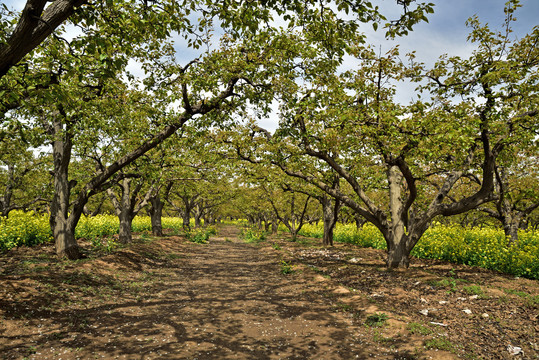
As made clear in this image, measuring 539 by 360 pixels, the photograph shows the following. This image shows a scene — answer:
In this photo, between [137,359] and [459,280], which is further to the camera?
[459,280]

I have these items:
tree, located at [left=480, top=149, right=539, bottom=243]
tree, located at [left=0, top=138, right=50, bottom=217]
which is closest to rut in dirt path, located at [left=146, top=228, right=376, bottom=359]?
tree, located at [left=480, top=149, right=539, bottom=243]

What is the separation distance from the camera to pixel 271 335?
6.84 metres

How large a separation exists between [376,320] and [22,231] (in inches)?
639

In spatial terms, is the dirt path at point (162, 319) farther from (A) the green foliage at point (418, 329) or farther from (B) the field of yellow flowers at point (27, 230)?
(B) the field of yellow flowers at point (27, 230)

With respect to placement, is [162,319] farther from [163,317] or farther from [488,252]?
[488,252]

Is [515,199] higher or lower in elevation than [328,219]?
higher

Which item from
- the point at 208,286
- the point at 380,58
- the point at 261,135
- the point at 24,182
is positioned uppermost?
the point at 380,58

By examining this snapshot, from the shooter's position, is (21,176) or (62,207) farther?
(21,176)

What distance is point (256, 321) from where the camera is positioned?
773 cm

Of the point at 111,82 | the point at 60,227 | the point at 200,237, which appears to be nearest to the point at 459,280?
the point at 111,82

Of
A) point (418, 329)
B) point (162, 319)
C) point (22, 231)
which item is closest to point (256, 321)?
point (162, 319)

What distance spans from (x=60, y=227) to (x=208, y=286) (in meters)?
6.68

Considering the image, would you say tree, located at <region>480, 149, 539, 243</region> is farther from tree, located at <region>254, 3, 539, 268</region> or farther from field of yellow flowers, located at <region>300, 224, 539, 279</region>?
tree, located at <region>254, 3, 539, 268</region>

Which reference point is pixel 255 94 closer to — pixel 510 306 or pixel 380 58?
pixel 380 58
